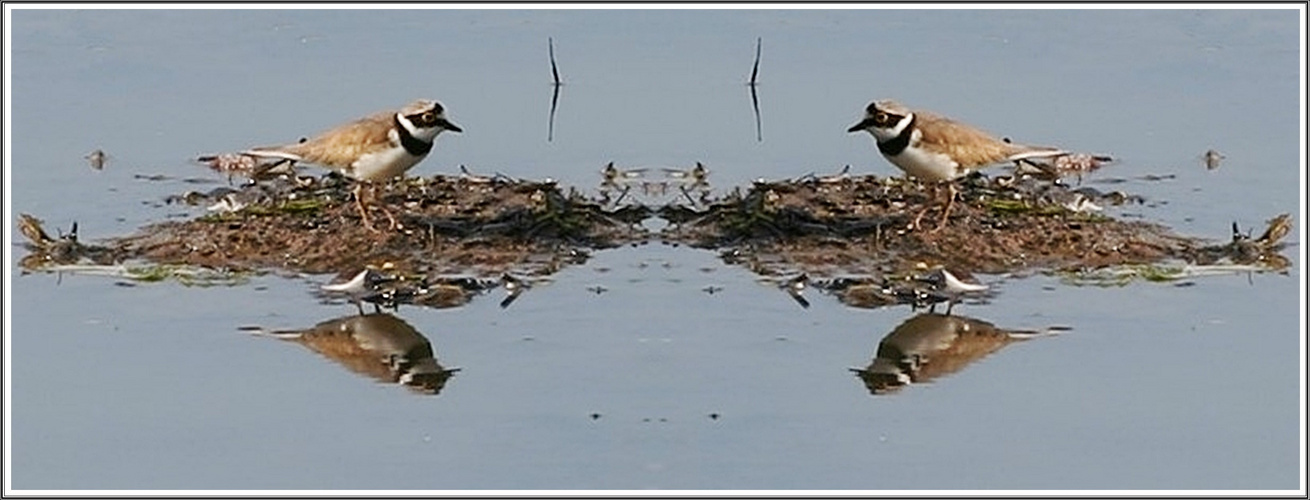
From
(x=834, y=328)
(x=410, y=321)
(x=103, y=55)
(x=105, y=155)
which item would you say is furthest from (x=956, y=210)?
(x=103, y=55)

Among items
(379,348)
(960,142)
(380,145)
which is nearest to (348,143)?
(380,145)

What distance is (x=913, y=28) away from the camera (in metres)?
25.1

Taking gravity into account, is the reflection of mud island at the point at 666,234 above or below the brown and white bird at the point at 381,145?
below

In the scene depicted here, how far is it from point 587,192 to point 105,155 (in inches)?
133

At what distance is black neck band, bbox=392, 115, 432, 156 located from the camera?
1997 centimetres

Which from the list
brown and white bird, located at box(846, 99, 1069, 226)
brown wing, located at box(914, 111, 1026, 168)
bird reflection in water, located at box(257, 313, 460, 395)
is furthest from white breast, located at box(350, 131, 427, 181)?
brown wing, located at box(914, 111, 1026, 168)

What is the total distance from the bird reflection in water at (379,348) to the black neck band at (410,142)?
1.79 meters

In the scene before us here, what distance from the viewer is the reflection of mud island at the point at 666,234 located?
19.5 meters

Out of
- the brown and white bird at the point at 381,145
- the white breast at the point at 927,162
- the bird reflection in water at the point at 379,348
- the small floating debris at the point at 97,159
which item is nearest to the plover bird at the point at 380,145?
the brown and white bird at the point at 381,145

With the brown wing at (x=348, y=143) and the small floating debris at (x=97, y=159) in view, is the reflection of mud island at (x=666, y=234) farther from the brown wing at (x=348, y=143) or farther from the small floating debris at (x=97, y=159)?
the small floating debris at (x=97, y=159)

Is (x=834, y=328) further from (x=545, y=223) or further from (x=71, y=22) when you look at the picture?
(x=71, y=22)

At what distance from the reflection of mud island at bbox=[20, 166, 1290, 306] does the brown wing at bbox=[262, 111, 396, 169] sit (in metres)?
0.33

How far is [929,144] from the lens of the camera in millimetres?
19875

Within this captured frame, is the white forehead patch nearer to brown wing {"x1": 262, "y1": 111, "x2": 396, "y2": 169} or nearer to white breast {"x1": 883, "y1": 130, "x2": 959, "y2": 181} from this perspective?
white breast {"x1": 883, "y1": 130, "x2": 959, "y2": 181}
